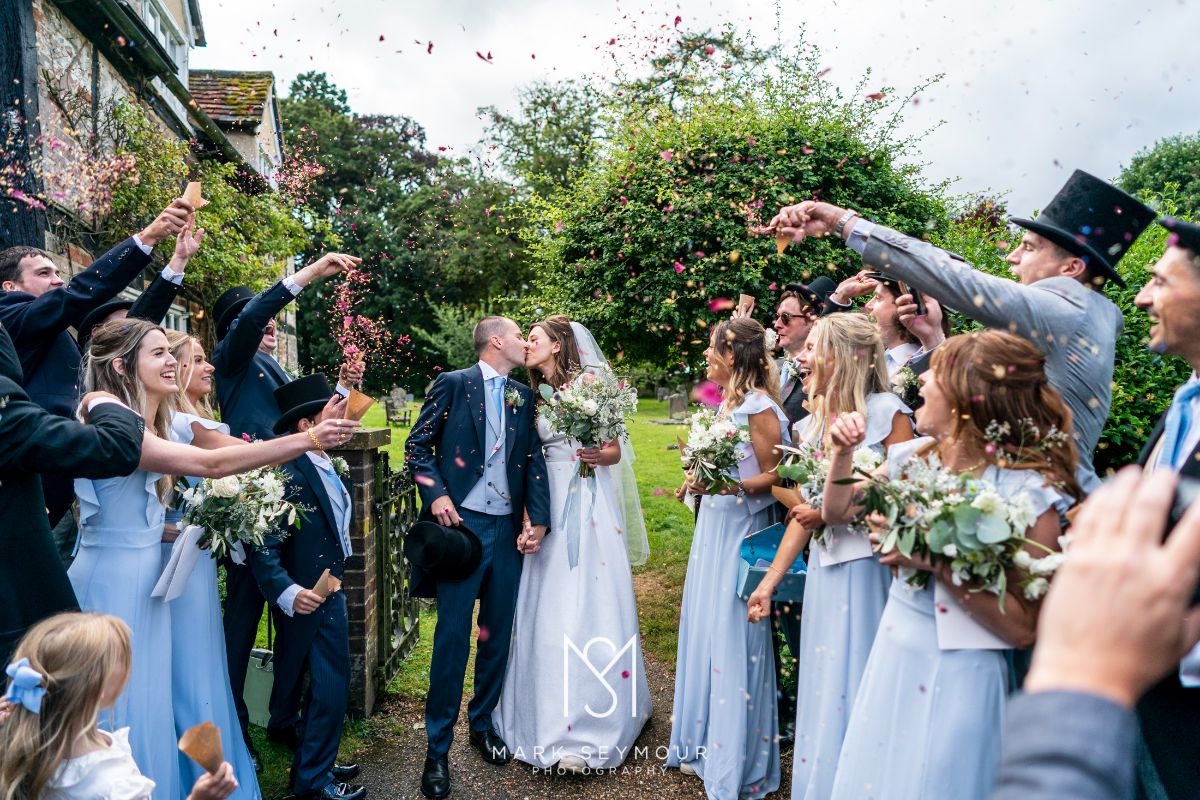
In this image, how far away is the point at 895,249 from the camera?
114 inches

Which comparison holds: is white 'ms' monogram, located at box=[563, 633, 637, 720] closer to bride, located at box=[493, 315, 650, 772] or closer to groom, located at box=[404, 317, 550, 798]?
bride, located at box=[493, 315, 650, 772]

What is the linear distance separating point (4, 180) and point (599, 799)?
768cm

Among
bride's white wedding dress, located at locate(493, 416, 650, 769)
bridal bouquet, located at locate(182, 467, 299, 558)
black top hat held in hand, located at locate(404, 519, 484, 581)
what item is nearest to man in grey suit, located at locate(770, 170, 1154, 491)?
bride's white wedding dress, located at locate(493, 416, 650, 769)

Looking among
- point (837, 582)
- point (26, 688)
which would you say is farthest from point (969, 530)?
point (26, 688)

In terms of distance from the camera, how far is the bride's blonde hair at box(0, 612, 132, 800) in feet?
7.25

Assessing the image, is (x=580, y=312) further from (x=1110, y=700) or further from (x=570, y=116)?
(x=570, y=116)

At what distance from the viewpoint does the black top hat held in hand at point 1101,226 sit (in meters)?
2.93

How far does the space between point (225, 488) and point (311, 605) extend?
834mm

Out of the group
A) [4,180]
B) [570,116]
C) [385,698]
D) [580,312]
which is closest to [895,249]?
[385,698]

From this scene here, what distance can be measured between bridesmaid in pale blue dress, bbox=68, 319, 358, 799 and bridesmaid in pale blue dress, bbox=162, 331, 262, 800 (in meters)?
0.11

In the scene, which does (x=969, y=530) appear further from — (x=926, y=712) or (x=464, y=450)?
(x=464, y=450)

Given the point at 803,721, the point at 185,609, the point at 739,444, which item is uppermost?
the point at 739,444

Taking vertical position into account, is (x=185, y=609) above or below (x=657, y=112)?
below

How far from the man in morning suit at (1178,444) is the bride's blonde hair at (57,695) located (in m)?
3.16
